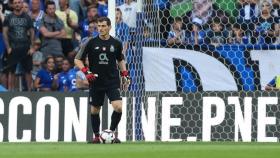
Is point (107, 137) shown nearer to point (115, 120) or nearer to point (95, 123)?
point (115, 120)

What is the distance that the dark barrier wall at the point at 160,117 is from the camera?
15055 mm

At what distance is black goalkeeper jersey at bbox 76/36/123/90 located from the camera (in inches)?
537

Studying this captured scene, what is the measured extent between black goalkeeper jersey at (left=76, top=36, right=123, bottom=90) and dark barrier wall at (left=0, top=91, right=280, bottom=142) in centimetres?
172

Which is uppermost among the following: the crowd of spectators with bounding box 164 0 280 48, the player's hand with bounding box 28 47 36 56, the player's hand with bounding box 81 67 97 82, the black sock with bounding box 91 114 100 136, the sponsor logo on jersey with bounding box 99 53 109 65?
the crowd of spectators with bounding box 164 0 280 48

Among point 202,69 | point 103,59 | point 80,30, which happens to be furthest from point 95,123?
point 80,30

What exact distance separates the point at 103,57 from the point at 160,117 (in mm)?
2087

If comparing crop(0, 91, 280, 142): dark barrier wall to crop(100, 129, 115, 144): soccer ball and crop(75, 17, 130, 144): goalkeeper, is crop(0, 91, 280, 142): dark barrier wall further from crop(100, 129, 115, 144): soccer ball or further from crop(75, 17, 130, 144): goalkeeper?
crop(100, 129, 115, 144): soccer ball

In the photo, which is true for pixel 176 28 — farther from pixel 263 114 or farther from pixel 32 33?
pixel 32 33

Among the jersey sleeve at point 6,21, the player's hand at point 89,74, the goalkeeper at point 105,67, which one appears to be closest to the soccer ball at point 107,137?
the goalkeeper at point 105,67

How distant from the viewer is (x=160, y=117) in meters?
15.3

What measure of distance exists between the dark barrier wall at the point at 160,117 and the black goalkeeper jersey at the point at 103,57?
1718mm

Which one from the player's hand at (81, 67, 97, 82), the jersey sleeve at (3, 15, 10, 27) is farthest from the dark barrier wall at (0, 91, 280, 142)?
the jersey sleeve at (3, 15, 10, 27)

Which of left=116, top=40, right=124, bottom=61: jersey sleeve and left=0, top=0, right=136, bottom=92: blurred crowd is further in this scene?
left=0, top=0, right=136, bottom=92: blurred crowd

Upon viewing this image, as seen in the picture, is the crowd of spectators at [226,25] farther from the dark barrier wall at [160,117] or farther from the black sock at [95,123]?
the black sock at [95,123]
